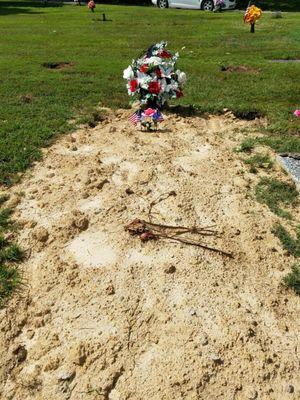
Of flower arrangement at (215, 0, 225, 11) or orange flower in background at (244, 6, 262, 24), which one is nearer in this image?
orange flower in background at (244, 6, 262, 24)

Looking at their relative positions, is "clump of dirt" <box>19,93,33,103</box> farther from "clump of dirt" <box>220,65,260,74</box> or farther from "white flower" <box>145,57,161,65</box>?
"clump of dirt" <box>220,65,260,74</box>

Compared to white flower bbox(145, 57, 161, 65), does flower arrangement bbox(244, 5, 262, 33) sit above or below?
below

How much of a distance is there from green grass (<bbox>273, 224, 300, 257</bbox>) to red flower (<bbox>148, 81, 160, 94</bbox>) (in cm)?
393

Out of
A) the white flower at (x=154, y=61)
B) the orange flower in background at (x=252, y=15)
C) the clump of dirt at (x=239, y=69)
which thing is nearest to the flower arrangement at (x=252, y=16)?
the orange flower in background at (x=252, y=15)

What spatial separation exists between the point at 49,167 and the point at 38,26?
1457 cm

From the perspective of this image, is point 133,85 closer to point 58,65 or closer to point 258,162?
point 258,162

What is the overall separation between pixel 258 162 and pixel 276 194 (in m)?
0.93

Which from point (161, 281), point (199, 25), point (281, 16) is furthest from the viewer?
point (281, 16)

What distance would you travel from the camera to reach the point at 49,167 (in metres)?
6.79

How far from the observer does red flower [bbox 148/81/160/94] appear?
8.30 metres

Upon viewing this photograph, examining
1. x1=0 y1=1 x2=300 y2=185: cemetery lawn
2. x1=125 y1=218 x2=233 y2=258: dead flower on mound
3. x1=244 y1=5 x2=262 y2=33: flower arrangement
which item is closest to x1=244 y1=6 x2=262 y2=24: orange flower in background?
x1=244 y1=5 x2=262 y2=33: flower arrangement

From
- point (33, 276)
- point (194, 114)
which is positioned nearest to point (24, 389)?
point (33, 276)

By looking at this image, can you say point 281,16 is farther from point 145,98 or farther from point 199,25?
point 145,98

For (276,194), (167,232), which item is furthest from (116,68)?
(167,232)
